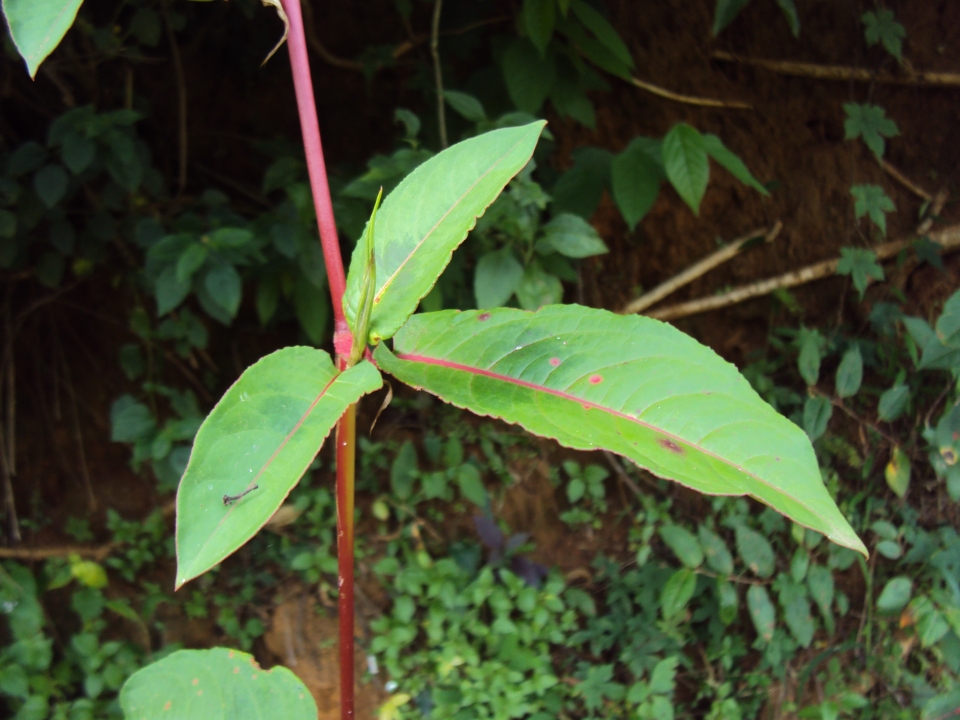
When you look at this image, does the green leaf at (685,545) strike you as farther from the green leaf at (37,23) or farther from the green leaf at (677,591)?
the green leaf at (37,23)

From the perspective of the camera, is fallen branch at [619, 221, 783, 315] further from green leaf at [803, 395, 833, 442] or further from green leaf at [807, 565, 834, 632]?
green leaf at [807, 565, 834, 632]

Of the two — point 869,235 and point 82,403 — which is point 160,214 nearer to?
point 82,403

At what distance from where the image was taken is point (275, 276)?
1520 mm

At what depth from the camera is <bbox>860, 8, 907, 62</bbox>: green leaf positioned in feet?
5.81

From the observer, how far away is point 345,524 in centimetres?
41

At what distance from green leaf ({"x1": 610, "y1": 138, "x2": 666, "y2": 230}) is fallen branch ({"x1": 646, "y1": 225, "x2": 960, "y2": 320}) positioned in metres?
0.67

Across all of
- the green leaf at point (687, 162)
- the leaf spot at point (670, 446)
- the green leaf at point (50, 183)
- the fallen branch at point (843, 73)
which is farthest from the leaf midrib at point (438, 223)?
the fallen branch at point (843, 73)

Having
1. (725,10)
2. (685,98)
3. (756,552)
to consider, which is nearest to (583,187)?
(725,10)

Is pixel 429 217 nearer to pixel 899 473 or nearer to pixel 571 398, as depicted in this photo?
pixel 571 398

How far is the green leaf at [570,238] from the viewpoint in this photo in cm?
129

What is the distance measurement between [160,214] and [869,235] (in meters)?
1.98

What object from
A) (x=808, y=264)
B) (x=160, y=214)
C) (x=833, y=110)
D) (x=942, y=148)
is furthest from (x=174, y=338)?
(x=942, y=148)

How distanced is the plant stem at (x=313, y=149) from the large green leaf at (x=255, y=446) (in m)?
0.05

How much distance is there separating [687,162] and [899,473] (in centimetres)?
105
